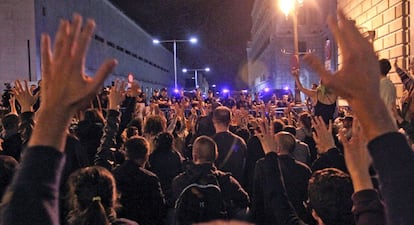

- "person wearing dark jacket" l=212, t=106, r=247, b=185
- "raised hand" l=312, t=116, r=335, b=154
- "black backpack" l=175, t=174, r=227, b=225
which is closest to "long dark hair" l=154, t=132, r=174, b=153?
"person wearing dark jacket" l=212, t=106, r=247, b=185

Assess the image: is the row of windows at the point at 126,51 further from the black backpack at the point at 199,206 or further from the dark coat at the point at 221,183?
the black backpack at the point at 199,206

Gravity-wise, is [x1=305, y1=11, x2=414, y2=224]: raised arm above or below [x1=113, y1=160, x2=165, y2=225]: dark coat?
above

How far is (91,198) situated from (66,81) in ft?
4.22

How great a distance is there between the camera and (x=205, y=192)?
3.92m

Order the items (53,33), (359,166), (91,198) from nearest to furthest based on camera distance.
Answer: (359,166) < (91,198) < (53,33)

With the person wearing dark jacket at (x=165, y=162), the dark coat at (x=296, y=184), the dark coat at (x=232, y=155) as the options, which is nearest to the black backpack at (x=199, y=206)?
the dark coat at (x=296, y=184)

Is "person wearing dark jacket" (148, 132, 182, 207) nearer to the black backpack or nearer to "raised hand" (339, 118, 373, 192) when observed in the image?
the black backpack

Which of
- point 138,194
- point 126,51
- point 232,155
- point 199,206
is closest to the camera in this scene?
point 199,206

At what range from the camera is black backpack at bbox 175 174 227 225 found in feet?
12.5

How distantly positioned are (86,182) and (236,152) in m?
3.58

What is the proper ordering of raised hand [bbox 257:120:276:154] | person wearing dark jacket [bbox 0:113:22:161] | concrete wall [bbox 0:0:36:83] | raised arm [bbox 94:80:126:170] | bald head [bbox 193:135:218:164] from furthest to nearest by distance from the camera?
concrete wall [bbox 0:0:36:83] → person wearing dark jacket [bbox 0:113:22:161] → raised arm [bbox 94:80:126:170] → bald head [bbox 193:135:218:164] → raised hand [bbox 257:120:276:154]

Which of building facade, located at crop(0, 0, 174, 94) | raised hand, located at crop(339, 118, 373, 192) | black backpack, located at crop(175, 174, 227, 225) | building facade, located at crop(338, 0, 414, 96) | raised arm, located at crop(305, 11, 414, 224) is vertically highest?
building facade, located at crop(0, 0, 174, 94)

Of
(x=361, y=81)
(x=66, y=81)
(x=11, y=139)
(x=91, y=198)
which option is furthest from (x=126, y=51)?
(x=361, y=81)

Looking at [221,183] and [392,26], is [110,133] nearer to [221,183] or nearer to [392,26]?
[221,183]
